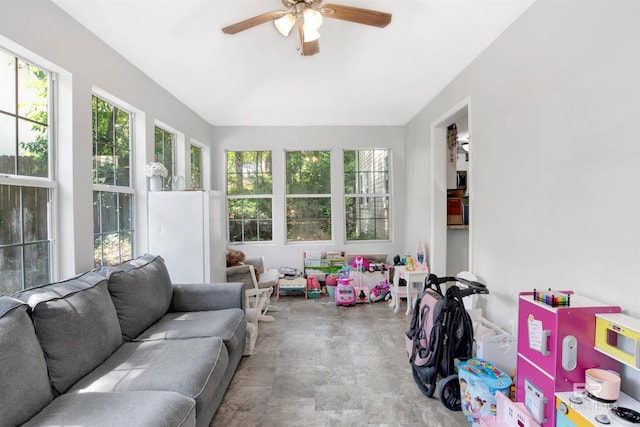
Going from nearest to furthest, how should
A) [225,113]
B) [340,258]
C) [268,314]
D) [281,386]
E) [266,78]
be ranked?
1. [281,386]
2. [266,78]
3. [268,314]
4. [225,113]
5. [340,258]

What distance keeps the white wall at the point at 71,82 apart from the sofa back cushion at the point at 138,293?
32 cm

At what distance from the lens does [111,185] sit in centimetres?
279

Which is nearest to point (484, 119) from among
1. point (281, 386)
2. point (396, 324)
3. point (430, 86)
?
point (430, 86)

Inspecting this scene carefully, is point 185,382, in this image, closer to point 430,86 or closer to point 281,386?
point 281,386

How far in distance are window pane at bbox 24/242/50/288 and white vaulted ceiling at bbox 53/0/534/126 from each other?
62.0 inches

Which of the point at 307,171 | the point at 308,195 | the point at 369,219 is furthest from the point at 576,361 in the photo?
the point at 307,171

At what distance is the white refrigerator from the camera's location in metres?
Answer: 3.08

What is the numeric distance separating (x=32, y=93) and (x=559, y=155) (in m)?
3.30

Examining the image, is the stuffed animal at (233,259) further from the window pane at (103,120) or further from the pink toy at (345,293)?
the window pane at (103,120)

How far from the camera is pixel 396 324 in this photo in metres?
3.59

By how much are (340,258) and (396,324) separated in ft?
5.39

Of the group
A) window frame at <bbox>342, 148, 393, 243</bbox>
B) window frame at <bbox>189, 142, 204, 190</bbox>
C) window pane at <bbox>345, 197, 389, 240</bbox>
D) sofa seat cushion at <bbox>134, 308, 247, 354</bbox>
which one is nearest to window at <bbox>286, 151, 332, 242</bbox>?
window frame at <bbox>342, 148, 393, 243</bbox>

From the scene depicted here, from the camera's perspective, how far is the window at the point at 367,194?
5301mm

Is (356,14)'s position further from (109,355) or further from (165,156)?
(165,156)
